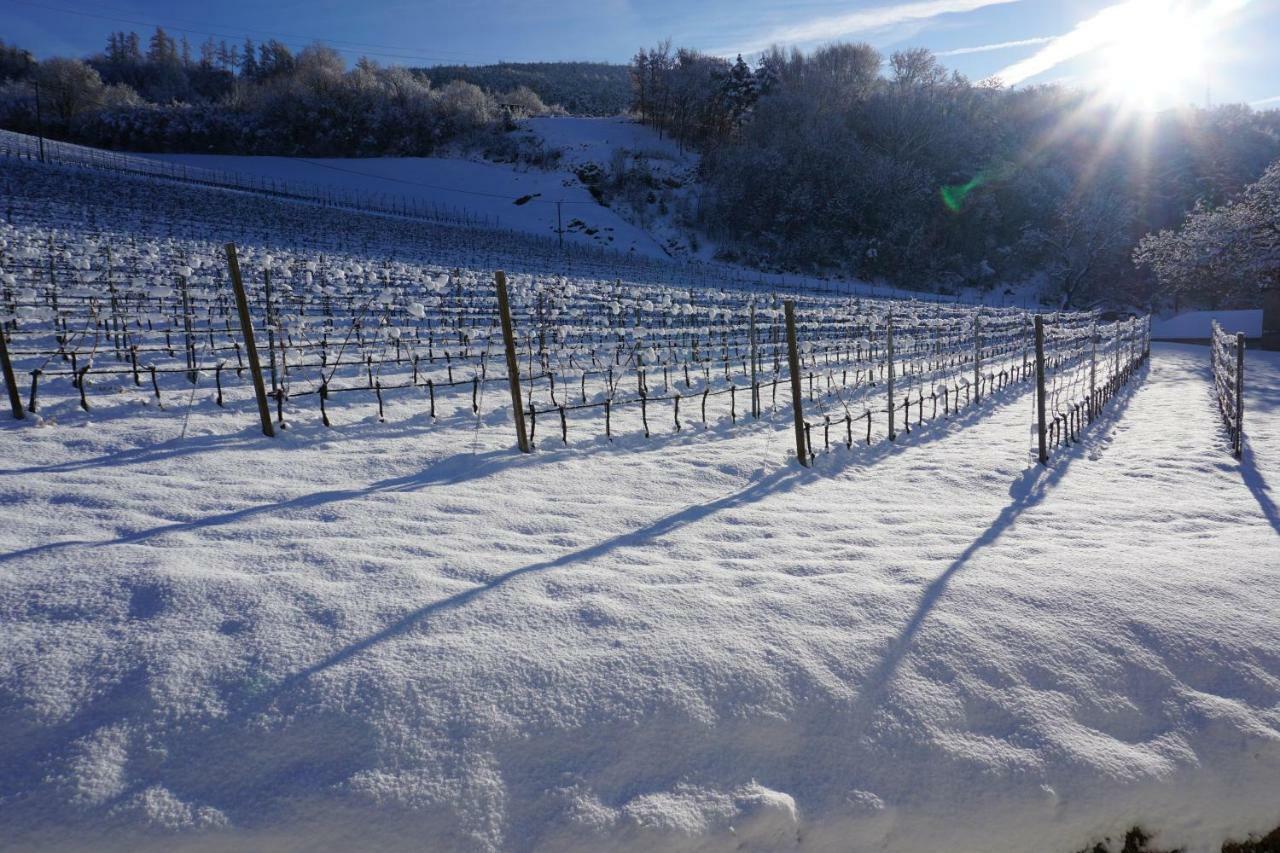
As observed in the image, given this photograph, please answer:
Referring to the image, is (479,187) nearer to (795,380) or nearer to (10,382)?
(10,382)

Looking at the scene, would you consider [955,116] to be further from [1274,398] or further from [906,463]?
[906,463]

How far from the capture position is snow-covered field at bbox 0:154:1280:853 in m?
2.03

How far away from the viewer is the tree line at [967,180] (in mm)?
44312

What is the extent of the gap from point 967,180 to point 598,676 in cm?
5836

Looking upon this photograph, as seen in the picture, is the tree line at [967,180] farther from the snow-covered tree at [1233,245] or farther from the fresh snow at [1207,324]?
the snow-covered tree at [1233,245]

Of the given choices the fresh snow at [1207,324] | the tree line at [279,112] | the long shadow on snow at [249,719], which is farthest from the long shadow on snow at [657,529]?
the tree line at [279,112]

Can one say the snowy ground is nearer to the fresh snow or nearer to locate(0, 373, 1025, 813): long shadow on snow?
locate(0, 373, 1025, 813): long shadow on snow

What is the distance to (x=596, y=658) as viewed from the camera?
261 centimetres

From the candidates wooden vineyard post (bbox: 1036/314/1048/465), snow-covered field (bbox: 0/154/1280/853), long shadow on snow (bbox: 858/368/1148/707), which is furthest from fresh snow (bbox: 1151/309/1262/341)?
snow-covered field (bbox: 0/154/1280/853)

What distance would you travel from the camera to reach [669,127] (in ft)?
219

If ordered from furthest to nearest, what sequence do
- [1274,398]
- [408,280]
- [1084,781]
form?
[408,280], [1274,398], [1084,781]

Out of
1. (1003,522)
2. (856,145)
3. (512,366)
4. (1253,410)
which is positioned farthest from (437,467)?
(856,145)

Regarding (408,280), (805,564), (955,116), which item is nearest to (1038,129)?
(955,116)

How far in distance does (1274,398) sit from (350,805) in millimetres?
17972
